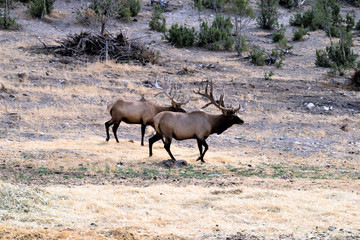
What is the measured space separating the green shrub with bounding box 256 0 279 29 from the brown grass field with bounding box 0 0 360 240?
13.3ft

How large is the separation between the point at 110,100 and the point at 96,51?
247 inches

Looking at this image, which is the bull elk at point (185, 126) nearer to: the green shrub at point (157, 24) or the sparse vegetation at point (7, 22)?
the sparse vegetation at point (7, 22)

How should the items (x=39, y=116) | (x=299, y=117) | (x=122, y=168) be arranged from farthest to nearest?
(x=299, y=117)
(x=39, y=116)
(x=122, y=168)

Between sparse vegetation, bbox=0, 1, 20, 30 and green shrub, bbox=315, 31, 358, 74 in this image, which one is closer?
green shrub, bbox=315, 31, 358, 74

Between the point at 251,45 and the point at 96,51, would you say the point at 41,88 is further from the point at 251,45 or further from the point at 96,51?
the point at 251,45

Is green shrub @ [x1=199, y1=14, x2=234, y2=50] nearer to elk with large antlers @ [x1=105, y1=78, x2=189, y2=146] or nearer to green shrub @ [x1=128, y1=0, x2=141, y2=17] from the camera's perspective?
green shrub @ [x1=128, y1=0, x2=141, y2=17]

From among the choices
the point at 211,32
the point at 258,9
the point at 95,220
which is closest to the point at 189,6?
the point at 258,9

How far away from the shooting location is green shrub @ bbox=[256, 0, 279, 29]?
1248 inches

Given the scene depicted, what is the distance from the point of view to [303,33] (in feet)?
95.9

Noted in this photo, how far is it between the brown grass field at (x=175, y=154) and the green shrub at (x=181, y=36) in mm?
585

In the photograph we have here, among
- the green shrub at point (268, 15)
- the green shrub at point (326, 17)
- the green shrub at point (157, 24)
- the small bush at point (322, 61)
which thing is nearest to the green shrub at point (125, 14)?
→ the green shrub at point (157, 24)

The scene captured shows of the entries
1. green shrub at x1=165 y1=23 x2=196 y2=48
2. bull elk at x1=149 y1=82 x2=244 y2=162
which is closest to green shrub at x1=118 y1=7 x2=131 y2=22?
green shrub at x1=165 y1=23 x2=196 y2=48

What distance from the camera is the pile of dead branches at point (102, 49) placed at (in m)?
23.4

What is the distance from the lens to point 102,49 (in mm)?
23500
